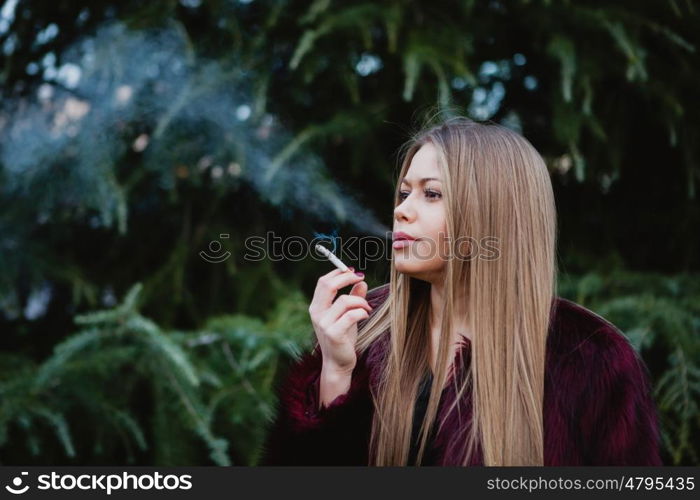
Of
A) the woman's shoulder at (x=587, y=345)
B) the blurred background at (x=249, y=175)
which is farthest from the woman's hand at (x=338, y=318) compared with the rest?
the blurred background at (x=249, y=175)

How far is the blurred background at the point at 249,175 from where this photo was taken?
1.83m

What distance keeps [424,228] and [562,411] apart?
0.36 meters

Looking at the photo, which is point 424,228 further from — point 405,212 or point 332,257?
point 332,257

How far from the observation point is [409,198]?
112 centimetres

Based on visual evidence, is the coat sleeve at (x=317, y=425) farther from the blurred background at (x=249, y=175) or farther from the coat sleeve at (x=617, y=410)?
the blurred background at (x=249, y=175)

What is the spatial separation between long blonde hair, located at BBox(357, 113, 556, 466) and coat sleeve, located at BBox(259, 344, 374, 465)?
0.05 meters

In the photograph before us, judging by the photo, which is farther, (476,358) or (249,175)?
(249,175)

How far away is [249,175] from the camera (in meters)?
2.12

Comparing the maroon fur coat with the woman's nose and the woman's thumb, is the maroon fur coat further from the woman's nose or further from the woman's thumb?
the woman's nose

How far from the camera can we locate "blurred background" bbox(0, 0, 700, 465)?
6.01ft

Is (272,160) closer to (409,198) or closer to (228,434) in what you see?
(228,434)

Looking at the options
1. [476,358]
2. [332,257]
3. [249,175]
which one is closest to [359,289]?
[332,257]

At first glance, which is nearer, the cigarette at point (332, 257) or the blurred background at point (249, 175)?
the cigarette at point (332, 257)

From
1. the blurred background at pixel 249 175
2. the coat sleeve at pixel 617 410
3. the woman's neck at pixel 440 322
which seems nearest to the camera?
the coat sleeve at pixel 617 410
